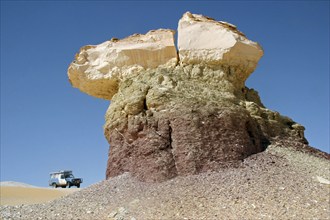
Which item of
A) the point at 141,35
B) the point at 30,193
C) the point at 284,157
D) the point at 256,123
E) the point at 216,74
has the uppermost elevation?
the point at 141,35

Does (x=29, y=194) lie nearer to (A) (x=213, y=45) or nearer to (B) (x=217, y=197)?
(A) (x=213, y=45)

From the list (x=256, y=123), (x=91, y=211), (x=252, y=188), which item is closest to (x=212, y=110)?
(x=256, y=123)

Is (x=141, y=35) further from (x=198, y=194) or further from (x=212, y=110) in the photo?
(x=198, y=194)

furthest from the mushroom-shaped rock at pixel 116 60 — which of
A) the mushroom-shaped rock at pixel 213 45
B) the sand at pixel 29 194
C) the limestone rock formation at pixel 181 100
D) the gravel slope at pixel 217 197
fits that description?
the sand at pixel 29 194

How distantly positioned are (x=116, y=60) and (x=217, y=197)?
6.91m

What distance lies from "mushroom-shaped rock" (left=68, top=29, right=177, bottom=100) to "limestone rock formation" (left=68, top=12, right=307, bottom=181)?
3 centimetres

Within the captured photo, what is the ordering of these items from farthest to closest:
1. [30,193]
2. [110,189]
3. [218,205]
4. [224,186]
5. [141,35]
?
[30,193]
[141,35]
[110,189]
[224,186]
[218,205]

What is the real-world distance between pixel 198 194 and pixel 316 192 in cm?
281

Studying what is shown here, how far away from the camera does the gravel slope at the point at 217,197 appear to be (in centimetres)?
976

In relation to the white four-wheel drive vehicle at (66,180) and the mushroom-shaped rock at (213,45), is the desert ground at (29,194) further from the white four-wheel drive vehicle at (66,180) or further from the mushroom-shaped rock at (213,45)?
the mushroom-shaped rock at (213,45)

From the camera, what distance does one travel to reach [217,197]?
1039 cm

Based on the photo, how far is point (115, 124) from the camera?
14.2 m

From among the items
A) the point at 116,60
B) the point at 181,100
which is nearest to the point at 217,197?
the point at 181,100

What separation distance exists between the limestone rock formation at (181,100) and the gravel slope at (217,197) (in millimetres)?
627
